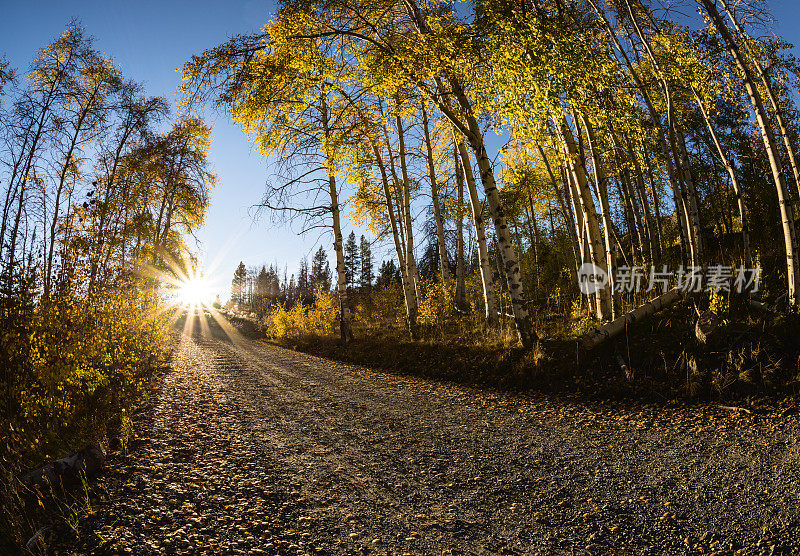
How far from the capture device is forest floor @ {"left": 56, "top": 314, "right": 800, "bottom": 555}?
248 cm

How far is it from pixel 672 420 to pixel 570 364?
189cm

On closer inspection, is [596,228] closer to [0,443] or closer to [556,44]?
[556,44]

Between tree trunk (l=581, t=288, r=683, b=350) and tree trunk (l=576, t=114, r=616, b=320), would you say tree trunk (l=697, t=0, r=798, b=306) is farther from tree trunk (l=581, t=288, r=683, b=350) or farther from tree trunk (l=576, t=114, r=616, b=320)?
tree trunk (l=576, t=114, r=616, b=320)

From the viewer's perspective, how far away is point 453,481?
3352 millimetres

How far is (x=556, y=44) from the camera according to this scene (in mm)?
5664

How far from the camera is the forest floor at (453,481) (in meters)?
2.48

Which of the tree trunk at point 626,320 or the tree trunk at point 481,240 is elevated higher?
the tree trunk at point 481,240

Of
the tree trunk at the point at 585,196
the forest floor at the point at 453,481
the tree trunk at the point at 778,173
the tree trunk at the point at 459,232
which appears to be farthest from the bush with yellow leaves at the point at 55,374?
the tree trunk at the point at 778,173

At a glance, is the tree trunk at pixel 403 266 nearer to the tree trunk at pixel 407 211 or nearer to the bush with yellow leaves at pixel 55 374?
the tree trunk at pixel 407 211

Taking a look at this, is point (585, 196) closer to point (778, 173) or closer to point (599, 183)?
point (599, 183)

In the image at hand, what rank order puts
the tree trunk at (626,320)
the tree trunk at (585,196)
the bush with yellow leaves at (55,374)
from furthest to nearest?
the tree trunk at (585,196)
the tree trunk at (626,320)
the bush with yellow leaves at (55,374)

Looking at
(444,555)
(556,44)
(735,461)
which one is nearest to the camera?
(444,555)

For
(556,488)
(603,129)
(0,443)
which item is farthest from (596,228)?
(0,443)

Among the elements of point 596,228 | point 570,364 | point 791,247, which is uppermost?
point 596,228
